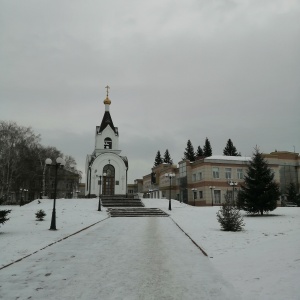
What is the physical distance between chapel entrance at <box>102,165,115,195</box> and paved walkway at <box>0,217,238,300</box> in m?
34.1

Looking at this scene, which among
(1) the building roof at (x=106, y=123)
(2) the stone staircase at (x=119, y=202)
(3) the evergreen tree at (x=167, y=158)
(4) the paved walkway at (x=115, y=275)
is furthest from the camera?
(3) the evergreen tree at (x=167, y=158)

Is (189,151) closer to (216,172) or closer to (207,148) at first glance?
(207,148)

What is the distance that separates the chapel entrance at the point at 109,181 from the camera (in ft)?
143

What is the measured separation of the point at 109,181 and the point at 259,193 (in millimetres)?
24192

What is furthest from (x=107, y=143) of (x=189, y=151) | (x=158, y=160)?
(x=158, y=160)

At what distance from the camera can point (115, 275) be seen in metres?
6.34

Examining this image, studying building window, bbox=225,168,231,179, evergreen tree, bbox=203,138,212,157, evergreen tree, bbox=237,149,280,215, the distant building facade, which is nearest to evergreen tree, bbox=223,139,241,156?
evergreen tree, bbox=203,138,212,157

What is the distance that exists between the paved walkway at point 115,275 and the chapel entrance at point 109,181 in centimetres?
3413

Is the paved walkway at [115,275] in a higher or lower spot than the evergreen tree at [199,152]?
lower

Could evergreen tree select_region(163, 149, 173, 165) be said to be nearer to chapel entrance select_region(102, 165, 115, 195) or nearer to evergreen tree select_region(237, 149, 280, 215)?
chapel entrance select_region(102, 165, 115, 195)

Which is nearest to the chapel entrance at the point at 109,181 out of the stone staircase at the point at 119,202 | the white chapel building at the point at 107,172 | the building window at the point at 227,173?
the white chapel building at the point at 107,172

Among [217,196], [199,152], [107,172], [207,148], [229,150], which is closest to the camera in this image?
[107,172]

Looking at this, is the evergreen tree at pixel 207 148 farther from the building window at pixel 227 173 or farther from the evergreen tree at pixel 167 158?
the building window at pixel 227 173

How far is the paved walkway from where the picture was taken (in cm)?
514
